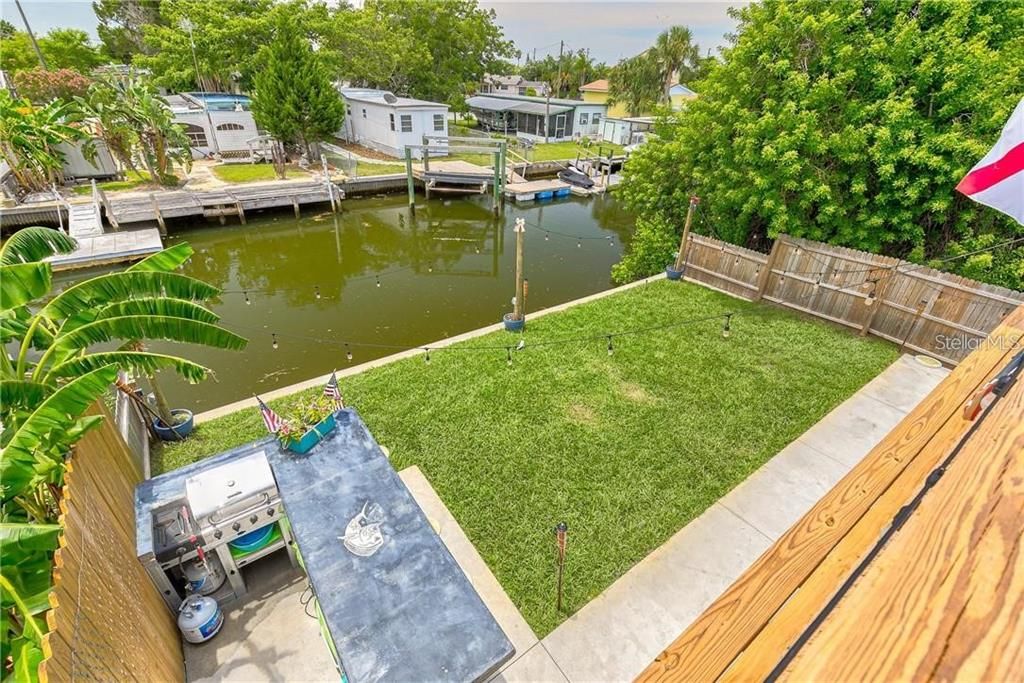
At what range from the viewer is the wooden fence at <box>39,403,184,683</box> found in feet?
8.62

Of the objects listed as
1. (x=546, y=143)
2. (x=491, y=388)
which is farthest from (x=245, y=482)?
(x=546, y=143)

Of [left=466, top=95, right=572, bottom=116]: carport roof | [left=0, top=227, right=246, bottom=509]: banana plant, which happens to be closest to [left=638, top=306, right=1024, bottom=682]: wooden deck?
[left=0, top=227, right=246, bottom=509]: banana plant

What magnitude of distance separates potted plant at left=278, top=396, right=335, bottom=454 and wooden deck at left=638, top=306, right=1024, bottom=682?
5.35 m

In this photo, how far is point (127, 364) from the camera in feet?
15.0

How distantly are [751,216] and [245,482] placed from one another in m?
14.1

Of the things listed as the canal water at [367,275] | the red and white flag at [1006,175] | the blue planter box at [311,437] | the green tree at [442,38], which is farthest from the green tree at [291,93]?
the red and white flag at [1006,175]

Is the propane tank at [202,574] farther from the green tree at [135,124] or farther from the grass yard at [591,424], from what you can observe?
the green tree at [135,124]

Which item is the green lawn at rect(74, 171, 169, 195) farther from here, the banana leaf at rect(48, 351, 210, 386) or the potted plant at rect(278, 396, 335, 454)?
the potted plant at rect(278, 396, 335, 454)

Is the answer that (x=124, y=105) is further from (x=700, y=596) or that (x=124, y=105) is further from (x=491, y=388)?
(x=700, y=596)

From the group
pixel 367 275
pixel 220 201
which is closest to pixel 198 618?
pixel 367 275

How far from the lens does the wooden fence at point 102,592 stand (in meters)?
2.63

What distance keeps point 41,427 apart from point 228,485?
1.76 metres

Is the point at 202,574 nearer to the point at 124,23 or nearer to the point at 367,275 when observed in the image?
the point at 367,275

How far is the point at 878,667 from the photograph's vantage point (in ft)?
2.43
